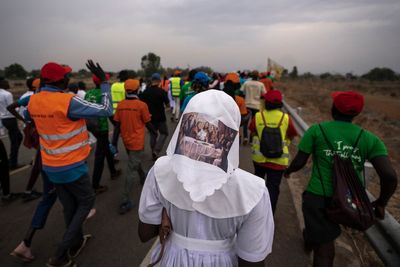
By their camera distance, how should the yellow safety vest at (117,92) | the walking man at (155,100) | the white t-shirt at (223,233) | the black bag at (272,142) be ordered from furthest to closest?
the yellow safety vest at (117,92) < the walking man at (155,100) < the black bag at (272,142) < the white t-shirt at (223,233)

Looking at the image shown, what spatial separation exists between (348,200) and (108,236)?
9.60 ft

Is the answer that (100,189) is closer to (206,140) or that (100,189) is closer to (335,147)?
(335,147)

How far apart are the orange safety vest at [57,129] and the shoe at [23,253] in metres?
1.11

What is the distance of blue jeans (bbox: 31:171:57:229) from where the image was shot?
3062mm

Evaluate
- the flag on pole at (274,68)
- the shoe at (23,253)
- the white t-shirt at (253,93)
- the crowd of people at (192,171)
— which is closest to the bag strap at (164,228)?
the crowd of people at (192,171)

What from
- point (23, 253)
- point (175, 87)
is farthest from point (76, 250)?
point (175, 87)

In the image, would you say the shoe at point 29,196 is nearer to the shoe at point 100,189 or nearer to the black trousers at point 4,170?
the black trousers at point 4,170

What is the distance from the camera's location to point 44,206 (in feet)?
10.2

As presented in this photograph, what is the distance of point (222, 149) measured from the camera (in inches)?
46.9

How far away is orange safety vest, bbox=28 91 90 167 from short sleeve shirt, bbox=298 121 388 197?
2355 mm

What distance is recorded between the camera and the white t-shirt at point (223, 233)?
1310 mm

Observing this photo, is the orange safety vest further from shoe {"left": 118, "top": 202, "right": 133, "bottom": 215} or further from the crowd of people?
shoe {"left": 118, "top": 202, "right": 133, "bottom": 215}

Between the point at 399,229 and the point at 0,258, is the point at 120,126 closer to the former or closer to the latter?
the point at 0,258

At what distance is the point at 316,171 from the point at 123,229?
265 cm
